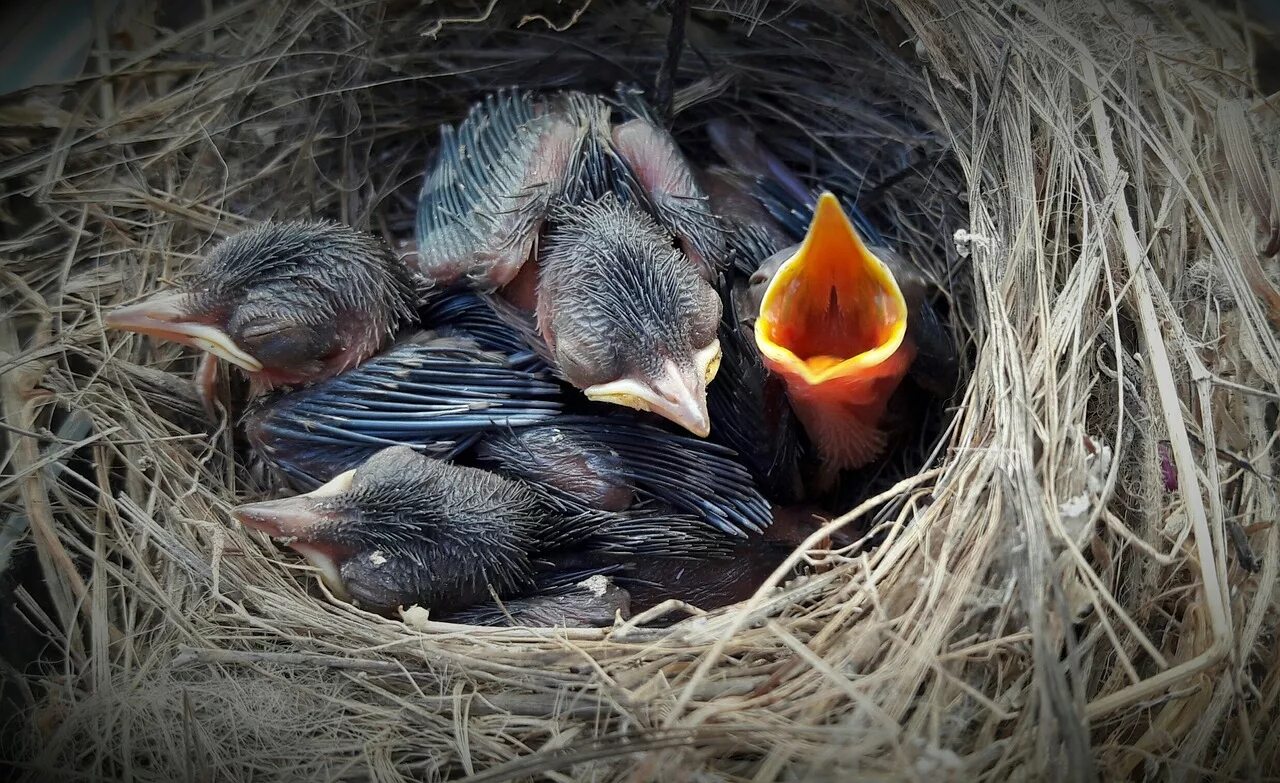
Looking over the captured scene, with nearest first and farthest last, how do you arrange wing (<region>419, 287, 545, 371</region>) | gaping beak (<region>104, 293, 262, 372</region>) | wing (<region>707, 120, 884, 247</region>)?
1. gaping beak (<region>104, 293, 262, 372</region>)
2. wing (<region>419, 287, 545, 371</region>)
3. wing (<region>707, 120, 884, 247</region>)

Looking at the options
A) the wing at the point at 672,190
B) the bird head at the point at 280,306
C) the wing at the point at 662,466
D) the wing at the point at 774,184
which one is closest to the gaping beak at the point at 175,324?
the bird head at the point at 280,306

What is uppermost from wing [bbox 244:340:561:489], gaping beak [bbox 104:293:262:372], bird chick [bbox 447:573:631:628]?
gaping beak [bbox 104:293:262:372]

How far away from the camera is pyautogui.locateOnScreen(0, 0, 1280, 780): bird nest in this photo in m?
0.78

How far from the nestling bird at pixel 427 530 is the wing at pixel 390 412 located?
0.14 feet

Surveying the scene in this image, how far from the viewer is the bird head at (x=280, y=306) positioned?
104 centimetres

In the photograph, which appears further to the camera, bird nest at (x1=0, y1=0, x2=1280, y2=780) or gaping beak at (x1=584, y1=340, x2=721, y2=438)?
gaping beak at (x1=584, y1=340, x2=721, y2=438)

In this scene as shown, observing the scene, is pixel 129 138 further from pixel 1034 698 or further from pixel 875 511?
pixel 1034 698

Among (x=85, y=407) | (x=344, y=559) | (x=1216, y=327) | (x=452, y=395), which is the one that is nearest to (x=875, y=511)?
(x=1216, y=327)

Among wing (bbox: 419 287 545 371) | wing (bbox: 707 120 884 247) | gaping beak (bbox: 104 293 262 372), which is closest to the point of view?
gaping beak (bbox: 104 293 262 372)

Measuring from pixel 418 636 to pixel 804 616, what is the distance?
425mm

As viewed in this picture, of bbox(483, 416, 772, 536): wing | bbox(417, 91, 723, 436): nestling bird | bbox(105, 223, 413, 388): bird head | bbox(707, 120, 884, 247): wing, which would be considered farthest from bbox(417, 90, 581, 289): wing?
bbox(707, 120, 884, 247): wing

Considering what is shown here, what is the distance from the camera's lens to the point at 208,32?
4.43ft

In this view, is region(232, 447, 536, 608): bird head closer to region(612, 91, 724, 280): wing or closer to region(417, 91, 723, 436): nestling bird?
region(417, 91, 723, 436): nestling bird

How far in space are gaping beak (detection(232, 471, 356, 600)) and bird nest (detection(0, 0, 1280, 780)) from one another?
0.08 metres
